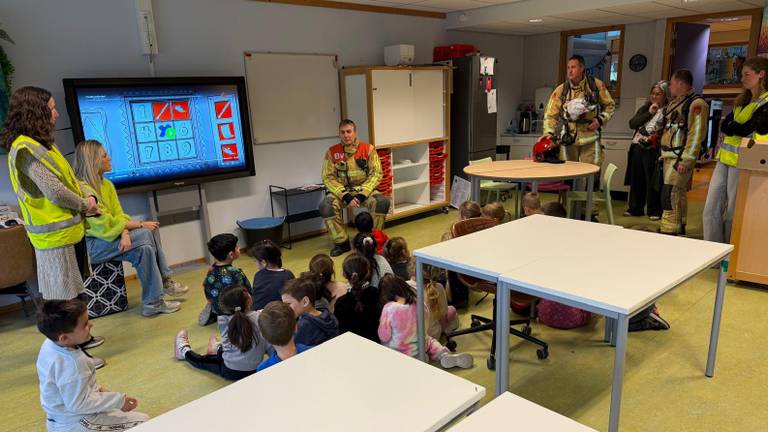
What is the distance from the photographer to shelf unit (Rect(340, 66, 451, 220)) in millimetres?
5446

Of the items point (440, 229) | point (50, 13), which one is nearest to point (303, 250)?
point (440, 229)

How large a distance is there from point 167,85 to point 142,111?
0.30 m

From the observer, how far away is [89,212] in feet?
9.60

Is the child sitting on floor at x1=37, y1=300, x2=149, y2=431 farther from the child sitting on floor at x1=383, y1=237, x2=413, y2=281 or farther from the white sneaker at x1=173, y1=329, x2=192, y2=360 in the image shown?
the child sitting on floor at x1=383, y1=237, x2=413, y2=281

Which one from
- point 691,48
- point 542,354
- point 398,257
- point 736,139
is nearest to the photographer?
point 542,354

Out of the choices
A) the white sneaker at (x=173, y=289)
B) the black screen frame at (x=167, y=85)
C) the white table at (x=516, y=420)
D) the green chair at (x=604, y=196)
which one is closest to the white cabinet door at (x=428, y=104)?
the green chair at (x=604, y=196)

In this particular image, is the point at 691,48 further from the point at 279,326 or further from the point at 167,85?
the point at 279,326

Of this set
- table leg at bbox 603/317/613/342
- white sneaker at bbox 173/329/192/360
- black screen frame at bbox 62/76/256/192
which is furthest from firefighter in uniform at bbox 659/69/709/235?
white sneaker at bbox 173/329/192/360

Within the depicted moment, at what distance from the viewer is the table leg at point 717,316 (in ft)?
7.85

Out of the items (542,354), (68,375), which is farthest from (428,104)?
(68,375)

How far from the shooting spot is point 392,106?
562 centimetres

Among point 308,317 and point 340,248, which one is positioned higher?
point 308,317

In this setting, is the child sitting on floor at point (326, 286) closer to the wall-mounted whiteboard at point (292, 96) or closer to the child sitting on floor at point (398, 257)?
the child sitting on floor at point (398, 257)

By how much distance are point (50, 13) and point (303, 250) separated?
2794mm
